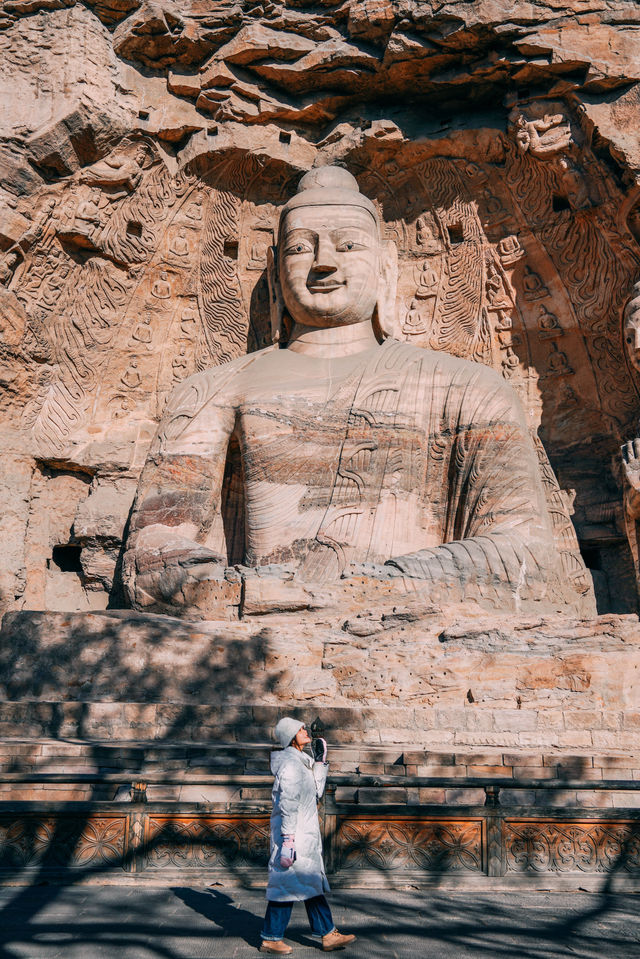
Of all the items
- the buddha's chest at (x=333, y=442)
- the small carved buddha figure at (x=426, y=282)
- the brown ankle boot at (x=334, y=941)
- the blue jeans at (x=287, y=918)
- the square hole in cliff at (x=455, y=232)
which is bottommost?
the brown ankle boot at (x=334, y=941)

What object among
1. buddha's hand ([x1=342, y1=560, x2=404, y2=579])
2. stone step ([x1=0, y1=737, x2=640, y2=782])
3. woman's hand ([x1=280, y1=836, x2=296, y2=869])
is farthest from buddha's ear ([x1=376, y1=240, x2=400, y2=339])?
woman's hand ([x1=280, y1=836, x2=296, y2=869])

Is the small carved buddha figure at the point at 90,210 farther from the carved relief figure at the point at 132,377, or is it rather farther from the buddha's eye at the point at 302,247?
the buddha's eye at the point at 302,247

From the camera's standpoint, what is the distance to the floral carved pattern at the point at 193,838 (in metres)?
4.25

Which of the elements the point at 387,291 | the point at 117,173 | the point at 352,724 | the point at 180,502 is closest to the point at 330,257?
the point at 387,291

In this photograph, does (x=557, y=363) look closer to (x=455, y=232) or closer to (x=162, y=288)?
(x=455, y=232)

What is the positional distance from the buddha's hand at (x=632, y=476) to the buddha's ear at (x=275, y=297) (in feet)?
11.7

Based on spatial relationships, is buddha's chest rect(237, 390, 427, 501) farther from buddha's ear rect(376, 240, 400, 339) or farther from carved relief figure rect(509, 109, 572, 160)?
carved relief figure rect(509, 109, 572, 160)

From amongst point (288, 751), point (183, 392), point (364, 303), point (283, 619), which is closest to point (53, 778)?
point (288, 751)

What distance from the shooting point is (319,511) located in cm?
916

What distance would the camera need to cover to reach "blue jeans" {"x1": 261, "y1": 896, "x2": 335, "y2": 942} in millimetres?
3598

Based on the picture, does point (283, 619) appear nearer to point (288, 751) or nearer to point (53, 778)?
point (53, 778)

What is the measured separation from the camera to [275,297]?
1046cm

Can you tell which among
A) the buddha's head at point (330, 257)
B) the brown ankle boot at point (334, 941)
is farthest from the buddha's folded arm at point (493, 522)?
the brown ankle boot at point (334, 941)

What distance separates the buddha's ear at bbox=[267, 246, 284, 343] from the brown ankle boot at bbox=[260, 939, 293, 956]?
7362 millimetres
